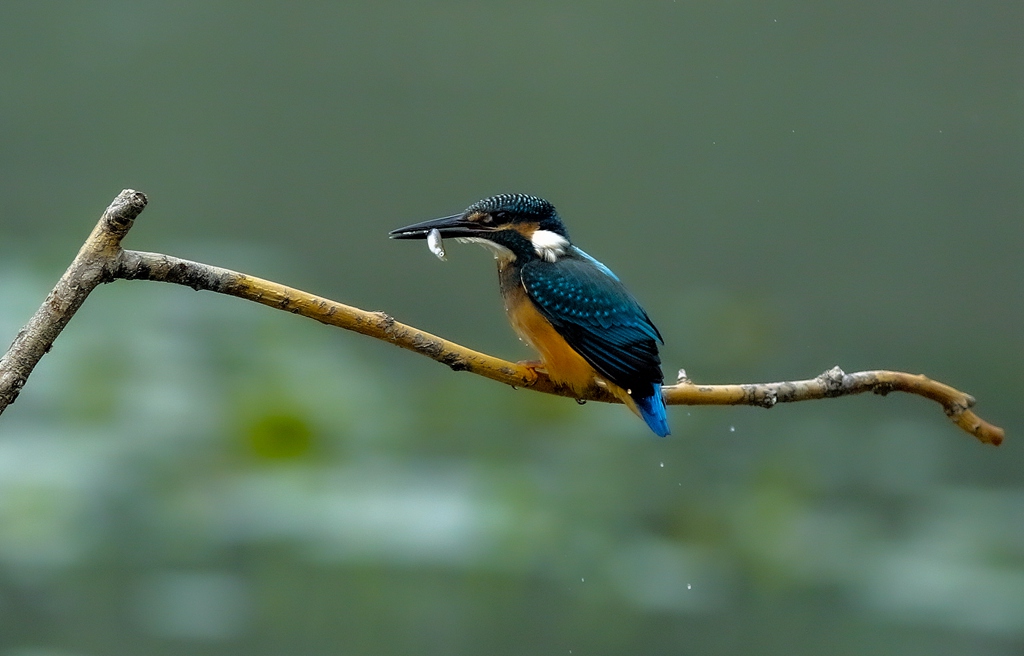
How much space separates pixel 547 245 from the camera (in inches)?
60.9

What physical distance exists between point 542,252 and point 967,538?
60.7 inches

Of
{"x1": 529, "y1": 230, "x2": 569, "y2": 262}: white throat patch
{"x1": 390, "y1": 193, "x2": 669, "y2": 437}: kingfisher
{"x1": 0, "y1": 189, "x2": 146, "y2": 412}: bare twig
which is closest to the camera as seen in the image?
{"x1": 0, "y1": 189, "x2": 146, "y2": 412}: bare twig

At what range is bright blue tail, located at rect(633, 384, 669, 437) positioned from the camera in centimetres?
136

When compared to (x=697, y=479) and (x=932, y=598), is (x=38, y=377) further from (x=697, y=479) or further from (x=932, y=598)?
(x=932, y=598)

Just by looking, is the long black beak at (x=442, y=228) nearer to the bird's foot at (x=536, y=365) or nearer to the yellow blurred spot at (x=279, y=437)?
the bird's foot at (x=536, y=365)

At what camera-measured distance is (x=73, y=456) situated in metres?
1.91

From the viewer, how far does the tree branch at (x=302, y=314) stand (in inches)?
29.1

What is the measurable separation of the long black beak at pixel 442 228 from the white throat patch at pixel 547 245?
0.32 feet

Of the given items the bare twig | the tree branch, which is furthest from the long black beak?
the bare twig

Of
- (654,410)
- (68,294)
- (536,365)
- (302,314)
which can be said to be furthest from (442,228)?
(68,294)

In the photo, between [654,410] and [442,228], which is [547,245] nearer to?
[442,228]

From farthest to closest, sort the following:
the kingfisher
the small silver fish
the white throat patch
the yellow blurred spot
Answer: the yellow blurred spot
the white throat patch
the kingfisher
the small silver fish

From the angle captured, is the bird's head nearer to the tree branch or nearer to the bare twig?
the tree branch

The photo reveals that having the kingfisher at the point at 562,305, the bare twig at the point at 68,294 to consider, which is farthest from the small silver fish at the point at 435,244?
the bare twig at the point at 68,294
